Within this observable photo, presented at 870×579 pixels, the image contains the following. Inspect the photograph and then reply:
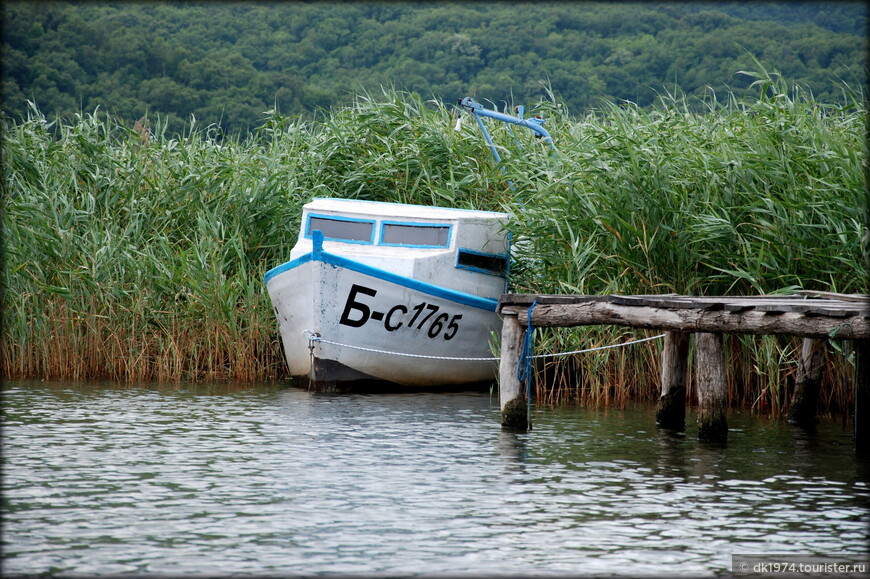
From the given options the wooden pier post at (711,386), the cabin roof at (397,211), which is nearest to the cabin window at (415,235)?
the cabin roof at (397,211)

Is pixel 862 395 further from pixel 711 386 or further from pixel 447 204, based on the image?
pixel 447 204

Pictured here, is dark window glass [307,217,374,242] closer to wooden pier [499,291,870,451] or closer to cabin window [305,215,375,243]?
cabin window [305,215,375,243]

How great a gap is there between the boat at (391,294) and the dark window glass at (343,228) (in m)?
0.01

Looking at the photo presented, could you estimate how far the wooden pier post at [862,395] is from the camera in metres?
9.46

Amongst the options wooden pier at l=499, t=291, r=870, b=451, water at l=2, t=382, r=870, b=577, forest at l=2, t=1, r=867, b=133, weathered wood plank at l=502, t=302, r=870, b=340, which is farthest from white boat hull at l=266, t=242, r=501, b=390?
forest at l=2, t=1, r=867, b=133

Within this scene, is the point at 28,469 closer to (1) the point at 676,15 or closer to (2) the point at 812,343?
(2) the point at 812,343

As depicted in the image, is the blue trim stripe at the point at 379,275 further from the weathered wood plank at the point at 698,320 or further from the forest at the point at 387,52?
the forest at the point at 387,52

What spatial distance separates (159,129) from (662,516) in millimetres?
11854

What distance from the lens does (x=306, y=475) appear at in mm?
8273

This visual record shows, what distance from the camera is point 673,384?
35.1 ft

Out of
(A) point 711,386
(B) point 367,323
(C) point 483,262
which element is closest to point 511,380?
(A) point 711,386

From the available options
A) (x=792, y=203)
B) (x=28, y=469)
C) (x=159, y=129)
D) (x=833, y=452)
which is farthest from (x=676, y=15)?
(x=28, y=469)

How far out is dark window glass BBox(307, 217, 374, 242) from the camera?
14359 millimetres

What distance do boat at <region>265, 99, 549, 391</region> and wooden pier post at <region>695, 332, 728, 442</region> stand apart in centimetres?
378
